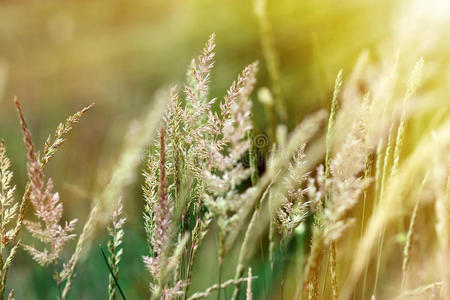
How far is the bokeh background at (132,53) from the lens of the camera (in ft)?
7.21

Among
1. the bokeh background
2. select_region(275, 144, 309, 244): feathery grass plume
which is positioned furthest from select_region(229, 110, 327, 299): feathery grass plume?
the bokeh background

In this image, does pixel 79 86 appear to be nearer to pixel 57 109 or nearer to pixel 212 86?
pixel 57 109

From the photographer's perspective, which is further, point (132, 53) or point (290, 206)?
point (132, 53)

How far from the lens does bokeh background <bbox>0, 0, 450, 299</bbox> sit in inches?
86.5

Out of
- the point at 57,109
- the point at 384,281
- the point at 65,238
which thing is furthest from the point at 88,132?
the point at 65,238

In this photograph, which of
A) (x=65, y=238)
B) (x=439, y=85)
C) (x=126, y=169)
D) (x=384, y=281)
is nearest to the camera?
(x=126, y=169)

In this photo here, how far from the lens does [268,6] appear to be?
2457mm

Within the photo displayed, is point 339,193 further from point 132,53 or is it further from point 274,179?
point 132,53

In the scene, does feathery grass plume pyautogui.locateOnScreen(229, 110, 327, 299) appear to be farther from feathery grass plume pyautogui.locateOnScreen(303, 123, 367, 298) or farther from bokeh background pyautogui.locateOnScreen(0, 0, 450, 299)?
bokeh background pyautogui.locateOnScreen(0, 0, 450, 299)

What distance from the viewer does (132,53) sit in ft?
8.21

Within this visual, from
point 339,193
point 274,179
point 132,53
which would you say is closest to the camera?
point 339,193

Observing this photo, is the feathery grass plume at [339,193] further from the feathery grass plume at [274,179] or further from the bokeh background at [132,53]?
the bokeh background at [132,53]

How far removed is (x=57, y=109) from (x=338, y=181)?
2047 mm

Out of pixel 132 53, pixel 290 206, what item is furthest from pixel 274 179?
pixel 132 53
